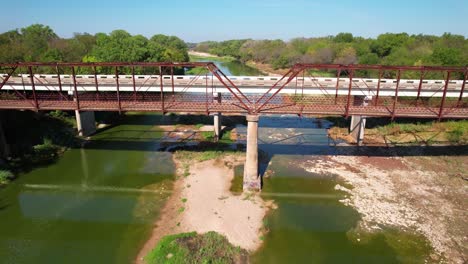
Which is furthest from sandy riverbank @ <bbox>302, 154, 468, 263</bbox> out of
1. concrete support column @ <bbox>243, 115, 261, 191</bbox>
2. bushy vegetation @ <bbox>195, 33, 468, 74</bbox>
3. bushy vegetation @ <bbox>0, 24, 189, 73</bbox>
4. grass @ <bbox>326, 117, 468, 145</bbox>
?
bushy vegetation @ <bbox>0, 24, 189, 73</bbox>

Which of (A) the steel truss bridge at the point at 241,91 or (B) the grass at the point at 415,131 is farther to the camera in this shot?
(B) the grass at the point at 415,131

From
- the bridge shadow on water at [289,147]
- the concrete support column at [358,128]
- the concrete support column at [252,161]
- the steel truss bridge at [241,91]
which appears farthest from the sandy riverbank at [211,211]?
the concrete support column at [358,128]

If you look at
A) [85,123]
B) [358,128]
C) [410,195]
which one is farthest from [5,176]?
[358,128]

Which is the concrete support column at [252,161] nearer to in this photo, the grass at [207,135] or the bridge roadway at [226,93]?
the bridge roadway at [226,93]

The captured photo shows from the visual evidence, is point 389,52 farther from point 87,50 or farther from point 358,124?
point 87,50

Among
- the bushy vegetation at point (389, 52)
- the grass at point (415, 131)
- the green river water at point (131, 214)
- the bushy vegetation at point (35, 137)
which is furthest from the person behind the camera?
the bushy vegetation at point (389, 52)

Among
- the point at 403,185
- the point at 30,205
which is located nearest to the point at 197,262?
the point at 30,205
